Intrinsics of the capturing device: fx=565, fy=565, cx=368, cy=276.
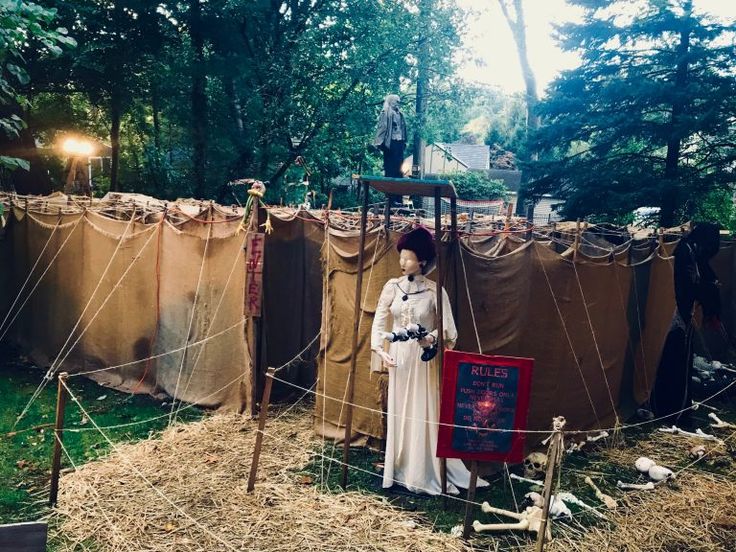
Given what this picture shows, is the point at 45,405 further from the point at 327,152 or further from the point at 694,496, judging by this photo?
the point at 327,152

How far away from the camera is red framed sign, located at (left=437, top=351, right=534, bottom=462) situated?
4.40 m

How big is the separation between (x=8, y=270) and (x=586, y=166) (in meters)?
15.0

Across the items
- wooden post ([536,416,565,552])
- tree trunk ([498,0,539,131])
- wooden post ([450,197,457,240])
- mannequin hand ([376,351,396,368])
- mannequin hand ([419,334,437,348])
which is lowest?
wooden post ([536,416,565,552])

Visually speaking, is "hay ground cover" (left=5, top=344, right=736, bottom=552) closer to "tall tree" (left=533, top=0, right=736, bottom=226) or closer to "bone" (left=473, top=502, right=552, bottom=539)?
"bone" (left=473, top=502, right=552, bottom=539)

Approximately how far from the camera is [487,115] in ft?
254

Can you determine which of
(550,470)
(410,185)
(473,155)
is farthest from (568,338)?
(473,155)

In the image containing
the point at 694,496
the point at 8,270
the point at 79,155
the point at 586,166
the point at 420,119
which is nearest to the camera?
the point at 694,496

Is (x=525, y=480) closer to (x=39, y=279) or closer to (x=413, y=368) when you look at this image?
(x=413, y=368)

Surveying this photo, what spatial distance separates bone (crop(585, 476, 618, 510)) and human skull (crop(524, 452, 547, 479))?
0.44m

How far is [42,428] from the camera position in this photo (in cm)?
690

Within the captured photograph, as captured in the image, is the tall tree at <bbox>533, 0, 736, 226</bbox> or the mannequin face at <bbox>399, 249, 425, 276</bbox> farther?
the tall tree at <bbox>533, 0, 736, 226</bbox>

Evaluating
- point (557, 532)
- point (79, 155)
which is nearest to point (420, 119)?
point (79, 155)

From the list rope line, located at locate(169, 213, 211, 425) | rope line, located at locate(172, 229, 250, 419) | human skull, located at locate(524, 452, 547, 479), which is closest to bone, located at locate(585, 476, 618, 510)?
human skull, located at locate(524, 452, 547, 479)

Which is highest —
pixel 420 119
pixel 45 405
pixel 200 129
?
pixel 420 119
